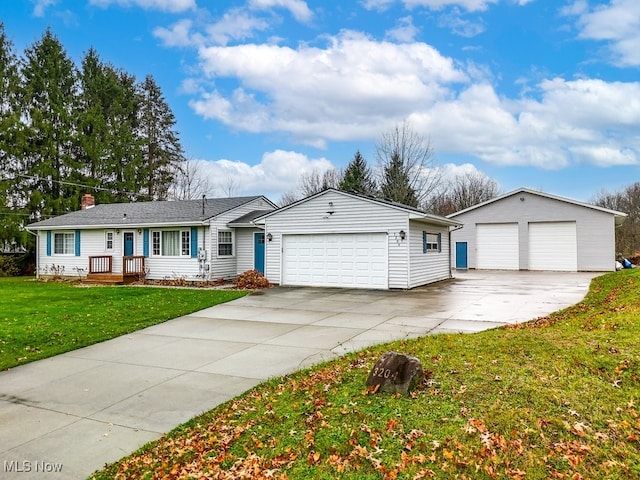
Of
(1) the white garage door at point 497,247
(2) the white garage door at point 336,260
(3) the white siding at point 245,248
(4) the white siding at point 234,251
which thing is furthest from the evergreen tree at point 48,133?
(1) the white garage door at point 497,247

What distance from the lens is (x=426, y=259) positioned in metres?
17.0

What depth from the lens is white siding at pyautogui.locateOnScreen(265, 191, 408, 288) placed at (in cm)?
1516

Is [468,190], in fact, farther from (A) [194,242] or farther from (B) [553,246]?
(A) [194,242]

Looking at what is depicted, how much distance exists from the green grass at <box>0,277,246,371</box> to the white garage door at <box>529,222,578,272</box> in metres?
17.1

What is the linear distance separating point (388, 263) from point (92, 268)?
539 inches

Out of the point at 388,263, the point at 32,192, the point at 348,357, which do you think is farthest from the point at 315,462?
the point at 32,192

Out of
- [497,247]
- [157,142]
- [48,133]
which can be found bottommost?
[497,247]

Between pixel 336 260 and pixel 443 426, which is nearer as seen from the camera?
pixel 443 426

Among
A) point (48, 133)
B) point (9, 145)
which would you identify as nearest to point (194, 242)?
point (9, 145)

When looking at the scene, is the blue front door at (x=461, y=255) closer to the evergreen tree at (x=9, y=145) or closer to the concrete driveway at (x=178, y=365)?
the concrete driveway at (x=178, y=365)

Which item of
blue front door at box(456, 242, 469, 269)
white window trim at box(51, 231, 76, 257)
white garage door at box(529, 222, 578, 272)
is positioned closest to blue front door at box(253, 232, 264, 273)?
white window trim at box(51, 231, 76, 257)

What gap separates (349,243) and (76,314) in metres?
9.02

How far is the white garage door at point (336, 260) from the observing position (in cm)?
1554

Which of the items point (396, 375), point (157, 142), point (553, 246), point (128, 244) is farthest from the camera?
point (157, 142)
